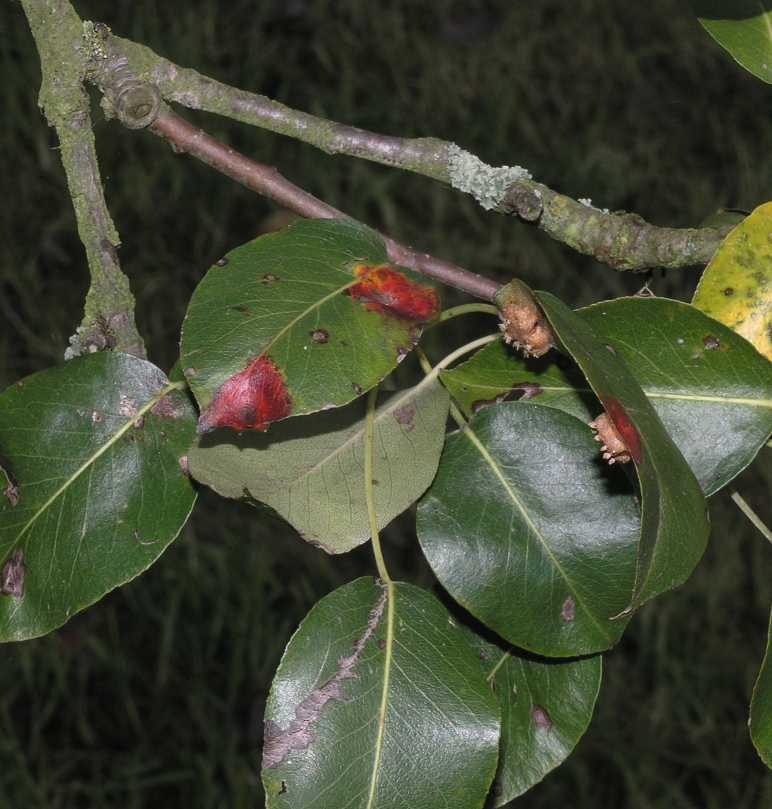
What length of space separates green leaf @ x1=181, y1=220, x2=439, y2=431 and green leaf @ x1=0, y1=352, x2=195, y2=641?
15 centimetres

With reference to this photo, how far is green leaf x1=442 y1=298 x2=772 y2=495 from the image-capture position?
671 mm

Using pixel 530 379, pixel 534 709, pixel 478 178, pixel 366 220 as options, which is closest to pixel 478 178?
pixel 478 178

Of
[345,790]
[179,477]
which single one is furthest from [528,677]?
[179,477]

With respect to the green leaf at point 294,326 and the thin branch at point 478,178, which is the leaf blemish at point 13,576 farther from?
the thin branch at point 478,178

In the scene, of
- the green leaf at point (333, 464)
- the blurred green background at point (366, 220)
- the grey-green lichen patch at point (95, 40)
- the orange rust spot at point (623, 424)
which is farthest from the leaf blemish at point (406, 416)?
the blurred green background at point (366, 220)

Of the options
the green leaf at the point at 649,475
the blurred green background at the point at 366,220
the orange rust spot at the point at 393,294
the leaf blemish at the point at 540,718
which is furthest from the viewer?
the blurred green background at the point at 366,220

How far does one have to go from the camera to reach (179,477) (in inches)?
28.4

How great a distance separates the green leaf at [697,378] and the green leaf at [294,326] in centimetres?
10

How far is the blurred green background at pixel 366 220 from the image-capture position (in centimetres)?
196

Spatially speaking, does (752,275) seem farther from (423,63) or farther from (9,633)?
(423,63)

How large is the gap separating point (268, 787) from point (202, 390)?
233mm

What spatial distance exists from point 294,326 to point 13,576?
27 centimetres

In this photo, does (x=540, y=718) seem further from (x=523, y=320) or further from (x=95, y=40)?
(x=95, y=40)

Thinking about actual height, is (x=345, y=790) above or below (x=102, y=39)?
below
